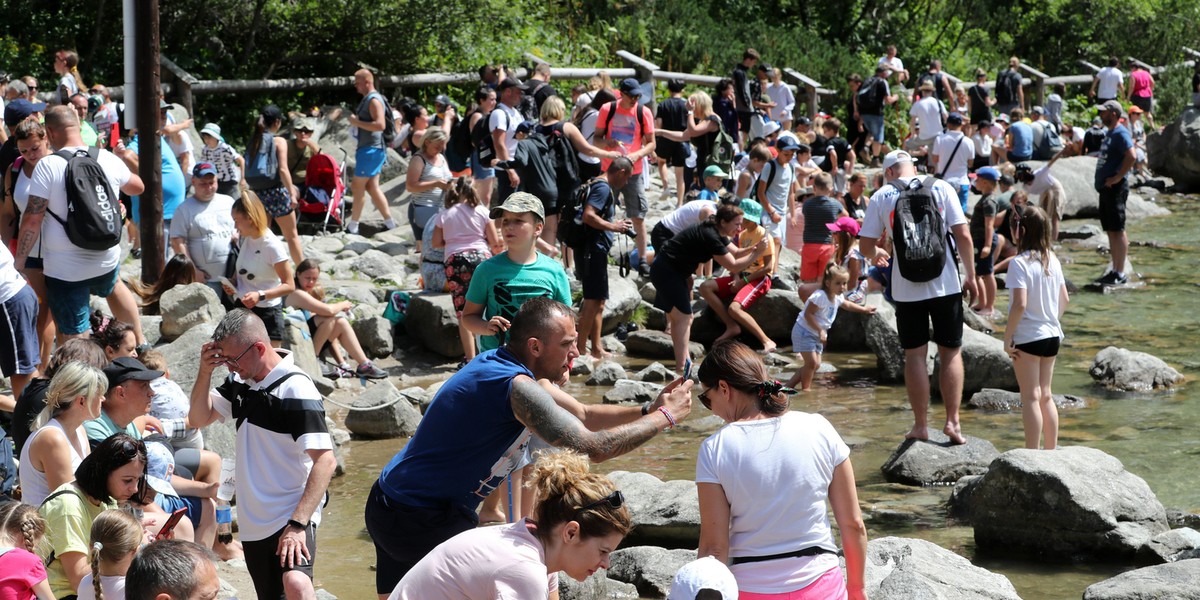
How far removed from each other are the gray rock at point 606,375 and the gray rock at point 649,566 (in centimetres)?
411

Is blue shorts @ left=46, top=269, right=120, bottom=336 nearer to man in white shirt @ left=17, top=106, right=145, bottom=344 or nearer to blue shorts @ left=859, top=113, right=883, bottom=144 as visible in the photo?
man in white shirt @ left=17, top=106, right=145, bottom=344

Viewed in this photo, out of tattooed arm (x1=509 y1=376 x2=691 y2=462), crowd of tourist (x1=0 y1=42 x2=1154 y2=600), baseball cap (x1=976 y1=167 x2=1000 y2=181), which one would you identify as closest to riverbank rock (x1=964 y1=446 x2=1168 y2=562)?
crowd of tourist (x1=0 y1=42 x2=1154 y2=600)

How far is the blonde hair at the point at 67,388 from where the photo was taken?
5074mm

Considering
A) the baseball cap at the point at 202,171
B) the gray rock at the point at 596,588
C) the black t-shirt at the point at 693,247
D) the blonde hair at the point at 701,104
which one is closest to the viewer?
the gray rock at the point at 596,588

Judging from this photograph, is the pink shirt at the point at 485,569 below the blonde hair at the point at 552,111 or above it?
above

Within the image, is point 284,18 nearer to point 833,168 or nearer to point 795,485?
point 833,168

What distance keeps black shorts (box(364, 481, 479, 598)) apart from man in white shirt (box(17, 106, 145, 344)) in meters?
3.66

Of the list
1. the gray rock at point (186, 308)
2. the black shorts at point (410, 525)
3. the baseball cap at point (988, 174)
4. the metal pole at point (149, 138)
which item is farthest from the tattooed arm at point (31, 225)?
the baseball cap at point (988, 174)

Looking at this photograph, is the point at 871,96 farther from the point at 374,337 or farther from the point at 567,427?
the point at 567,427

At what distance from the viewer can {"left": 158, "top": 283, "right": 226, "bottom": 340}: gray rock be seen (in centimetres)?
919

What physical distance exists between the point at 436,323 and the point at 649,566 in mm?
5214

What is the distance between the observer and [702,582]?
2.94 metres

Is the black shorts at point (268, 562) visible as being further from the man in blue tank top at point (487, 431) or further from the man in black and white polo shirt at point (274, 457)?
the man in blue tank top at point (487, 431)

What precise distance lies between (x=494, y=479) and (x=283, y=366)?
946 mm
